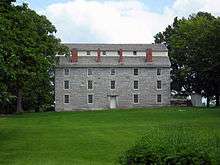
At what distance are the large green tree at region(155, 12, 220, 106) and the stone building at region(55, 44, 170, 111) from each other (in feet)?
14.1

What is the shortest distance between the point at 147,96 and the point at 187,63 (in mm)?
8217

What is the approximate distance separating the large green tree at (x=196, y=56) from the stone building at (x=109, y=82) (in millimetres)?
4299

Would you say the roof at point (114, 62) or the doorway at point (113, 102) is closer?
the doorway at point (113, 102)

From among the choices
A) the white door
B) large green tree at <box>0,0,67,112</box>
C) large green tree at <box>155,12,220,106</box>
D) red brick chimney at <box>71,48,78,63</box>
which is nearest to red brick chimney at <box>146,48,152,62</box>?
large green tree at <box>155,12,220,106</box>

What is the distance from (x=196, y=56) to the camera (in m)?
87.1

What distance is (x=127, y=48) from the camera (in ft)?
302

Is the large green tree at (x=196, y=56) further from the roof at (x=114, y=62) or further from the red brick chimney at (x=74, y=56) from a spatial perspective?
the red brick chimney at (x=74, y=56)

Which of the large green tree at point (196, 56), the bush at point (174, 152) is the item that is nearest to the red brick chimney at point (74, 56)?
the large green tree at point (196, 56)

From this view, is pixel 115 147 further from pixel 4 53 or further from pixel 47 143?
pixel 4 53

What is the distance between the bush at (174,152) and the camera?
1166cm

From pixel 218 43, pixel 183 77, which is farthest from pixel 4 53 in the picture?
pixel 183 77

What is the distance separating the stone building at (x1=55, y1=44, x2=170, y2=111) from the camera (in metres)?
87.6

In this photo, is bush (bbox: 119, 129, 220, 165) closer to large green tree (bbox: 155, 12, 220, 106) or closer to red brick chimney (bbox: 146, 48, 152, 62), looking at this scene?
large green tree (bbox: 155, 12, 220, 106)

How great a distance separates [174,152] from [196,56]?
76.1 m
